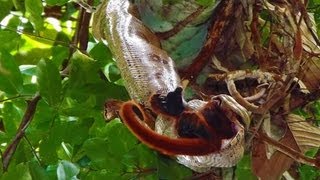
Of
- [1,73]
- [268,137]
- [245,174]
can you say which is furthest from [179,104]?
[1,73]

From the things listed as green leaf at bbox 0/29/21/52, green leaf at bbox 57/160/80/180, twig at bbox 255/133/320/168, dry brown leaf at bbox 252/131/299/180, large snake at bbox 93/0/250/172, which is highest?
large snake at bbox 93/0/250/172

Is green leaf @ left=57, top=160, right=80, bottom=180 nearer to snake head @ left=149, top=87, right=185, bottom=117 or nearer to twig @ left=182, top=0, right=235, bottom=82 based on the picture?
twig @ left=182, top=0, right=235, bottom=82

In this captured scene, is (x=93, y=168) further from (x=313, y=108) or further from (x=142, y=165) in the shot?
(x=313, y=108)

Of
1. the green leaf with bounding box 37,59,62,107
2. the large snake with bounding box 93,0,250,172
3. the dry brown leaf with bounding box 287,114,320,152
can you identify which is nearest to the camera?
the large snake with bounding box 93,0,250,172

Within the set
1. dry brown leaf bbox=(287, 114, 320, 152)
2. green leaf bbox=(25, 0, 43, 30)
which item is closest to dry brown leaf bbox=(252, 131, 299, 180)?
dry brown leaf bbox=(287, 114, 320, 152)

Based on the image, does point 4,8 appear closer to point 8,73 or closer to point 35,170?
point 8,73

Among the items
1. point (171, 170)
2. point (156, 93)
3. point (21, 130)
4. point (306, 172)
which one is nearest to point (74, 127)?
point (21, 130)

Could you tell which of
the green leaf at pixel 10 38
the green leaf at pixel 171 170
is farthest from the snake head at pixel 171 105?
the green leaf at pixel 10 38
